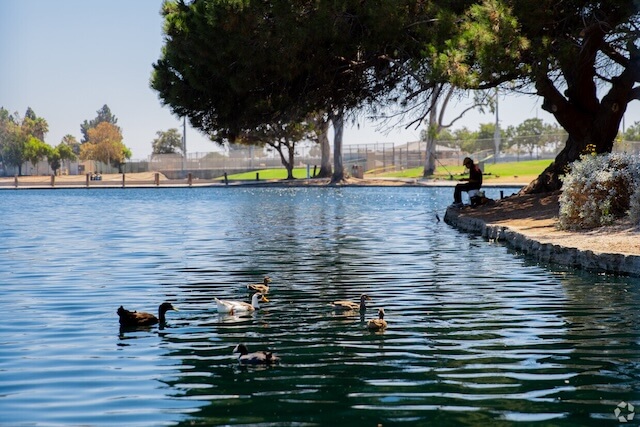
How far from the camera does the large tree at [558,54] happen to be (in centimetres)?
2525

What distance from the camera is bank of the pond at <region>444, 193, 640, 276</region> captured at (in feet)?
58.7

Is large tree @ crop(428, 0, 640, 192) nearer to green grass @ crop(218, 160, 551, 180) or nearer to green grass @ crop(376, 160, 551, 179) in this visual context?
green grass @ crop(218, 160, 551, 180)

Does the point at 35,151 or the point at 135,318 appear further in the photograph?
the point at 35,151

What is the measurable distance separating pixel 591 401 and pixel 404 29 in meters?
22.6

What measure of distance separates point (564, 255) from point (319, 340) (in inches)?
346

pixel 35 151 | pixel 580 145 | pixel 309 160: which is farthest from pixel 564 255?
pixel 35 151

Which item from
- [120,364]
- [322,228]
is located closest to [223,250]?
[322,228]

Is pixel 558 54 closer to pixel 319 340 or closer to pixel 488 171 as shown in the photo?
pixel 319 340

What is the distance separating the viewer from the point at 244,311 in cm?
1411

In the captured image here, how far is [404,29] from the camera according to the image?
3047 cm

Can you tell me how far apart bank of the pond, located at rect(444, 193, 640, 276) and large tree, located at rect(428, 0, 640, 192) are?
1.86m

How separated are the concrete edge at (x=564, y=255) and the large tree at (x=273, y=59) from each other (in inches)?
303

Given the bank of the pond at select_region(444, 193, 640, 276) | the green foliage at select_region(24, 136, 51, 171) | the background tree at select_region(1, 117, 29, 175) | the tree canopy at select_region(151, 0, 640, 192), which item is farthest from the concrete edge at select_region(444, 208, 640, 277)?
the background tree at select_region(1, 117, 29, 175)

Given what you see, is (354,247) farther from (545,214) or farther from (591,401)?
(591,401)
